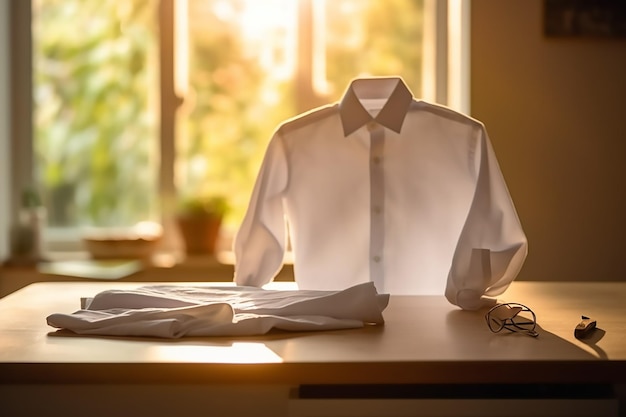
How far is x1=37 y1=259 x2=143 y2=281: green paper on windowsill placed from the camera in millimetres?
2828

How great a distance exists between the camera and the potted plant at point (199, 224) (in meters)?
3.06

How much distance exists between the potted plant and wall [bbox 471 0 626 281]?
3.43ft

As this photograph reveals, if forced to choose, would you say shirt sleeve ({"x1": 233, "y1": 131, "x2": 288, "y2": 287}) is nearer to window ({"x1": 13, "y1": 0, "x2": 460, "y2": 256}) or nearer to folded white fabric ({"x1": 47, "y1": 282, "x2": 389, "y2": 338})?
folded white fabric ({"x1": 47, "y1": 282, "x2": 389, "y2": 338})

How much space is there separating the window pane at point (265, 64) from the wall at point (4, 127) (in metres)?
0.67

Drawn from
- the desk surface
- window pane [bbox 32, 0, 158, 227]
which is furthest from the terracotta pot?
the desk surface

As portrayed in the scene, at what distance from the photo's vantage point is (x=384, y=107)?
70.7 inches

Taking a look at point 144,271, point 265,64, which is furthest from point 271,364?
point 265,64

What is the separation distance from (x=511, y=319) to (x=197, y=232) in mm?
1982

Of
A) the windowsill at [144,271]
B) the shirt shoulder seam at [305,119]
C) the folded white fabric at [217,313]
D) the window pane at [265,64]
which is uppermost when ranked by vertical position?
the window pane at [265,64]

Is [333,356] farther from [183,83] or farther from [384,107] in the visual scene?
[183,83]

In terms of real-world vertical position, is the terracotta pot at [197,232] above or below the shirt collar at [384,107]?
below

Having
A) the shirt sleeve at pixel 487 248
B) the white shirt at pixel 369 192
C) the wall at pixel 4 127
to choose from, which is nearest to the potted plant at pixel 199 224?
the wall at pixel 4 127

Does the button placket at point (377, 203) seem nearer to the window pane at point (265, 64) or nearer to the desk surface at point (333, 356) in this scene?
the desk surface at point (333, 356)

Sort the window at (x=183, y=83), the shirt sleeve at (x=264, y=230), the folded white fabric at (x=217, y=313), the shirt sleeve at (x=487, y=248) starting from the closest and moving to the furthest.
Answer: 1. the folded white fabric at (x=217, y=313)
2. the shirt sleeve at (x=487, y=248)
3. the shirt sleeve at (x=264, y=230)
4. the window at (x=183, y=83)
